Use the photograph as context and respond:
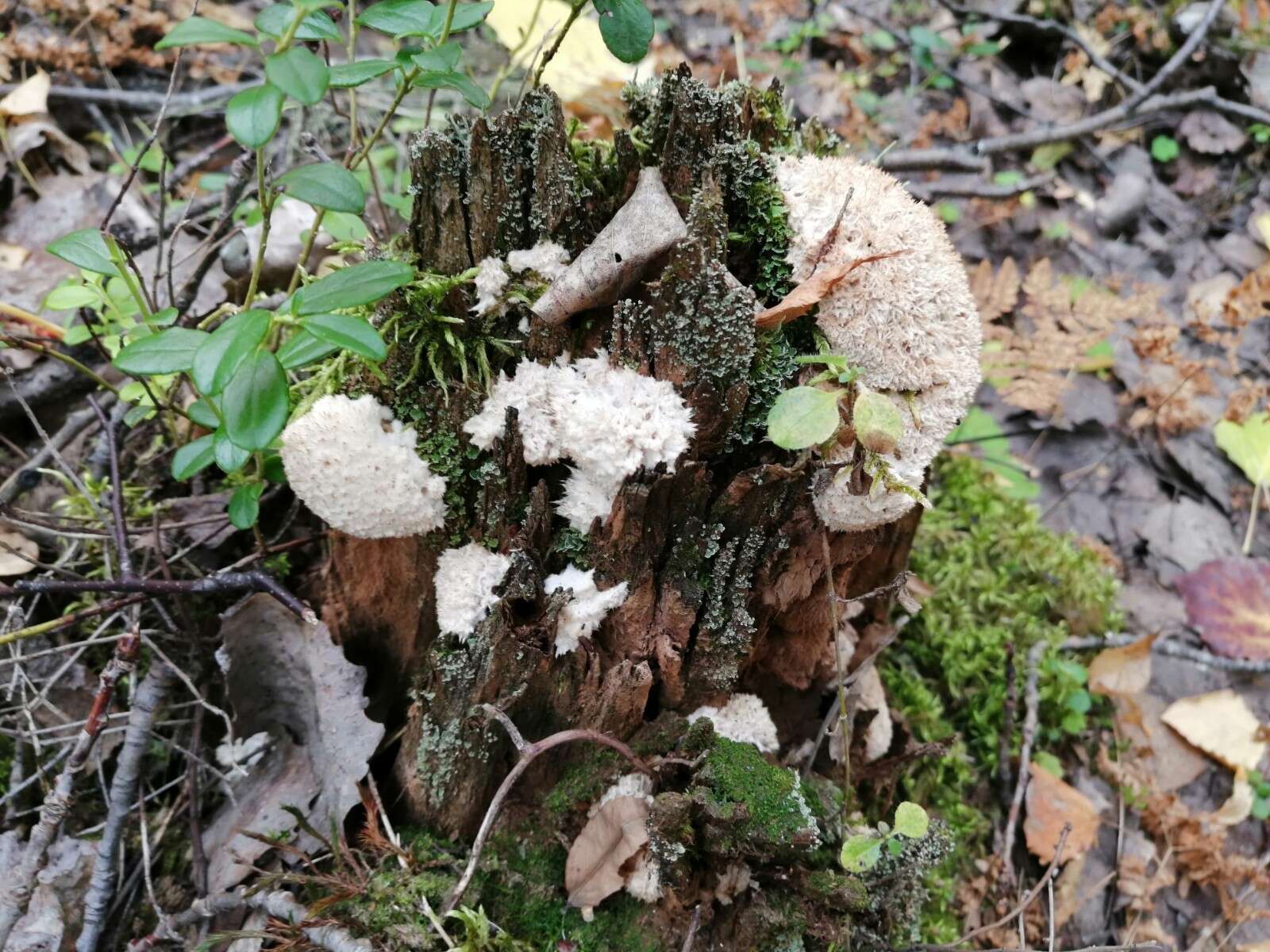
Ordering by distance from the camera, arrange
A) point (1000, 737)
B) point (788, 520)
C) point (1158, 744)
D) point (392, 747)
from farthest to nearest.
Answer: point (1158, 744), point (1000, 737), point (392, 747), point (788, 520)

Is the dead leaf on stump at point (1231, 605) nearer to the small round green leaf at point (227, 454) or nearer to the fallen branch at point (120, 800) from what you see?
the small round green leaf at point (227, 454)

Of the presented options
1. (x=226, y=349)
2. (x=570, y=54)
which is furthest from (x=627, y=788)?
(x=570, y=54)

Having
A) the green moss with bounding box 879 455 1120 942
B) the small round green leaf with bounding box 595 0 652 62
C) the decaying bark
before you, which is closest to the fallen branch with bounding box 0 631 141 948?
the decaying bark

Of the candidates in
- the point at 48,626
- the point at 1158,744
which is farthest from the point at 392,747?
the point at 1158,744

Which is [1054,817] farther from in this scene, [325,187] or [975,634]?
[325,187]

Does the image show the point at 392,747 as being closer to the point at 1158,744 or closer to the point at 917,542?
the point at 917,542
